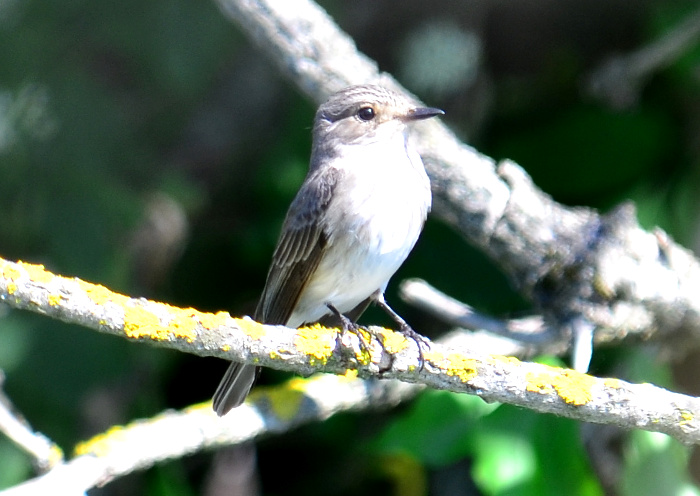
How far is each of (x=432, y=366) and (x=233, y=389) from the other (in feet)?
3.72

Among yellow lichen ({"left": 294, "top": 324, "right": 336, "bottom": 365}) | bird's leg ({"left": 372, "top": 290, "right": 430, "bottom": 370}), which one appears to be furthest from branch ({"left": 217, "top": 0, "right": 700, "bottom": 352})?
yellow lichen ({"left": 294, "top": 324, "right": 336, "bottom": 365})

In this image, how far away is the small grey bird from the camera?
3.67m

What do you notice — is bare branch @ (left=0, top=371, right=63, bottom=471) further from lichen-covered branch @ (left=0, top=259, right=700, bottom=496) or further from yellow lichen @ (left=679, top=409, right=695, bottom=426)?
yellow lichen @ (left=679, top=409, right=695, bottom=426)

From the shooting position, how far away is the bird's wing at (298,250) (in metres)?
Answer: 3.76

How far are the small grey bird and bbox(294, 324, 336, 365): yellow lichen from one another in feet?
2.59

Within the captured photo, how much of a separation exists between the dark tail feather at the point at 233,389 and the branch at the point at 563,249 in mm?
1081

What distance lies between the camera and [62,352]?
13.8 feet

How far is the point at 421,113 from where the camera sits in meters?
3.82

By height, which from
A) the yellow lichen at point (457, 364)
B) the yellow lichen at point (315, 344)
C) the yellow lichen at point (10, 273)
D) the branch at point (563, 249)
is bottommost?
the yellow lichen at point (10, 273)

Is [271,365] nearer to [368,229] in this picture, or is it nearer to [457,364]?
[457,364]

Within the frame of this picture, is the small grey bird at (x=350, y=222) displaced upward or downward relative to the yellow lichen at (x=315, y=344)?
upward

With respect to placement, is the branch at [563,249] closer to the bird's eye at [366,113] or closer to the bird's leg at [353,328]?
the bird's eye at [366,113]

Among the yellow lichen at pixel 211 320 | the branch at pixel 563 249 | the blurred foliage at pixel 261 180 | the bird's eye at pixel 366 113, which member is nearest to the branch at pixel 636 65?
the blurred foliage at pixel 261 180

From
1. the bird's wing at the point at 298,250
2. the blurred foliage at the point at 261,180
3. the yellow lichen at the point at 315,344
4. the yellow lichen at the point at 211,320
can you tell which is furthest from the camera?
the blurred foliage at the point at 261,180
